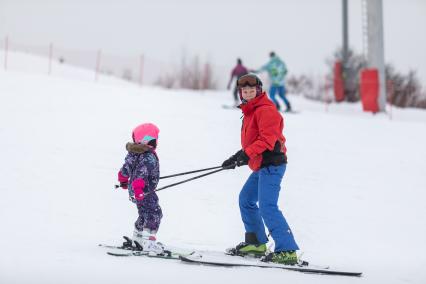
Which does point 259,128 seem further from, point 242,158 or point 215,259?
point 215,259

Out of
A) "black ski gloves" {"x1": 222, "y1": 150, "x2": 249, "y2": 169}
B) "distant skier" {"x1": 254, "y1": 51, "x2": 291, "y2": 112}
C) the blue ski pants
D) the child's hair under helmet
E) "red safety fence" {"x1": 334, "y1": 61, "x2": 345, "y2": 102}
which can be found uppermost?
"red safety fence" {"x1": 334, "y1": 61, "x2": 345, "y2": 102}

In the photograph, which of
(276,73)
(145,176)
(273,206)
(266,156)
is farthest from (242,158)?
(276,73)

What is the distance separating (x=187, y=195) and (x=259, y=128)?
401 centimetres

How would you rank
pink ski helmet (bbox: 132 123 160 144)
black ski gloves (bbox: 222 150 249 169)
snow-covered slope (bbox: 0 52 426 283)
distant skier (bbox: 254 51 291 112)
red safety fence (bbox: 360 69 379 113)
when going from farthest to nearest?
red safety fence (bbox: 360 69 379 113) < distant skier (bbox: 254 51 291 112) < pink ski helmet (bbox: 132 123 160 144) < black ski gloves (bbox: 222 150 249 169) < snow-covered slope (bbox: 0 52 426 283)

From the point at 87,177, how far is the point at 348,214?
4162mm

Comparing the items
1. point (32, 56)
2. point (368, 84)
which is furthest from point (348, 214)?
point (32, 56)

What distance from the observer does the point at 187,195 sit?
9.07 meters

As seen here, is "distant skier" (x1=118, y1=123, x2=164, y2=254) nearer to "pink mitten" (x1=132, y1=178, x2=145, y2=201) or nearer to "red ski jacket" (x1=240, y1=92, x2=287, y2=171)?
"pink mitten" (x1=132, y1=178, x2=145, y2=201)

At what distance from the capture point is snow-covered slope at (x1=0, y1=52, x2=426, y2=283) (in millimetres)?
5160

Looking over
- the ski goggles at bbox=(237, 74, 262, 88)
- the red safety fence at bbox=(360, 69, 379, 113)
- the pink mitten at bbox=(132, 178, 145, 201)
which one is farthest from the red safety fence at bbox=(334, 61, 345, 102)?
the pink mitten at bbox=(132, 178, 145, 201)

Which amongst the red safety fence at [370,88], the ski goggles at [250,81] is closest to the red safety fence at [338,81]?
the red safety fence at [370,88]

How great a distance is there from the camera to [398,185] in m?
10.5

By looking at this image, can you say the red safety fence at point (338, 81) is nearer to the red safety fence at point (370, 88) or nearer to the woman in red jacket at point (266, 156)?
the red safety fence at point (370, 88)

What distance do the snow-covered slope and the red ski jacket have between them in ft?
3.43
